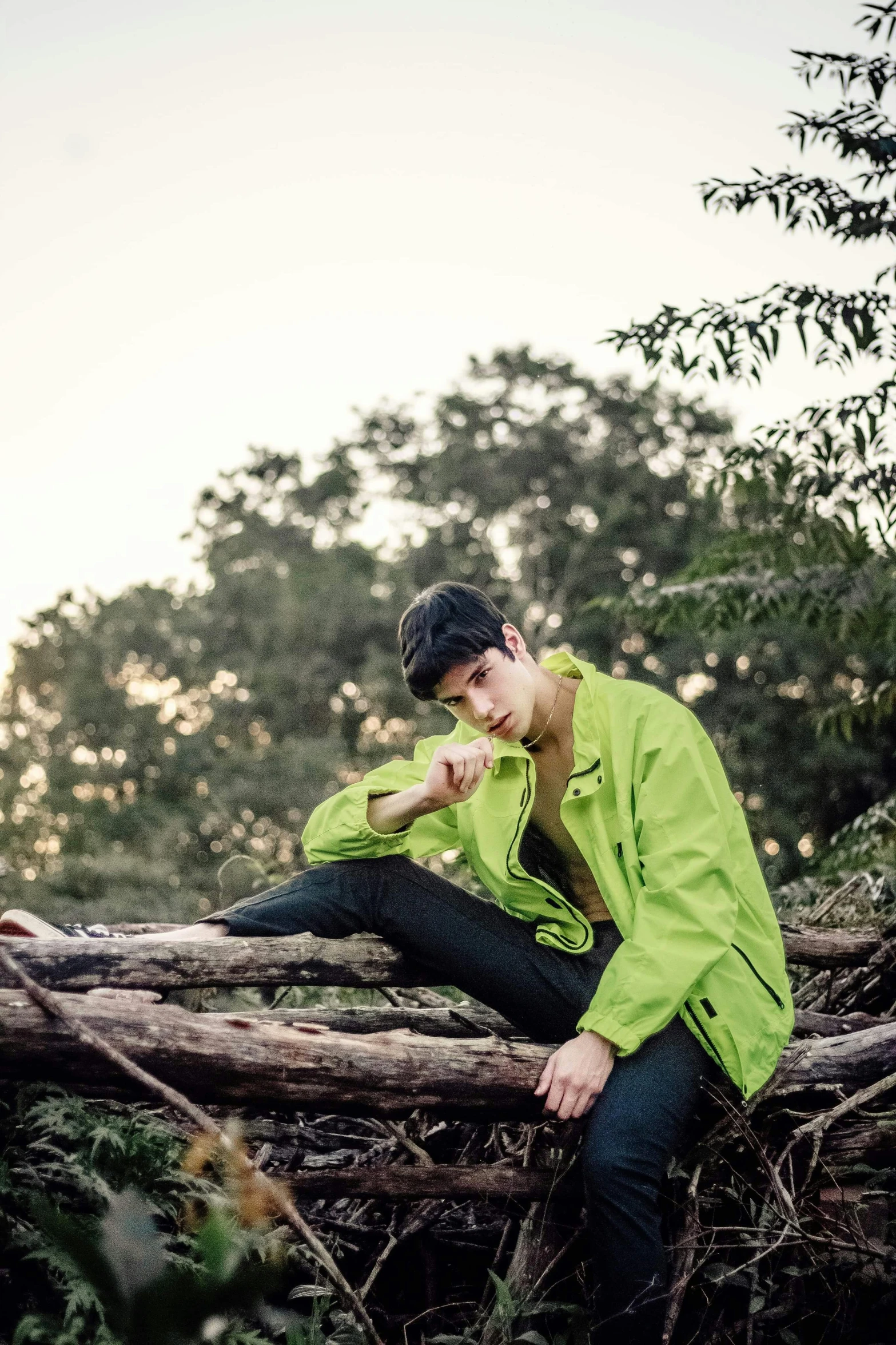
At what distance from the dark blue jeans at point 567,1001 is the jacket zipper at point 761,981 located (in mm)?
216

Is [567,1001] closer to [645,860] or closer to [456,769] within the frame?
[645,860]

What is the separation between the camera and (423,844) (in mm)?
3199

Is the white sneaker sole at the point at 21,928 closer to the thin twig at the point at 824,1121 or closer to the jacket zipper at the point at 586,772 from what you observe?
the jacket zipper at the point at 586,772

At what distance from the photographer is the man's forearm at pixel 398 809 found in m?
2.96

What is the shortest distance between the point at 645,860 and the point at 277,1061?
97 cm

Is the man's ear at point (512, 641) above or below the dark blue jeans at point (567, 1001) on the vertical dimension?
above

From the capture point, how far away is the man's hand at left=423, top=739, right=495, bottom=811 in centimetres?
288

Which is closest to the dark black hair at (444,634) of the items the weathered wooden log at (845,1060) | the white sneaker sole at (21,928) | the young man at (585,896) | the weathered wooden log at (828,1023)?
the young man at (585,896)

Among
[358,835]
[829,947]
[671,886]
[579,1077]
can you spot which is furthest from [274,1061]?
[829,947]

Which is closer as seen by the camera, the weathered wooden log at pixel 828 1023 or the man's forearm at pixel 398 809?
the man's forearm at pixel 398 809

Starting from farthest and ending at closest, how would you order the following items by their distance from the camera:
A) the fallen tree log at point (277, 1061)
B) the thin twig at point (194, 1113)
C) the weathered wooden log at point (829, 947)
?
the weathered wooden log at point (829, 947) < the fallen tree log at point (277, 1061) < the thin twig at point (194, 1113)

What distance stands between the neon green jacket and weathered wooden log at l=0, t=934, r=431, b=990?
0.31 meters

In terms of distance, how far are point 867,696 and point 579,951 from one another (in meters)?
5.27

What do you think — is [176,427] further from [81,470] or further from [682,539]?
[682,539]
